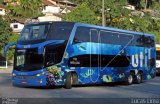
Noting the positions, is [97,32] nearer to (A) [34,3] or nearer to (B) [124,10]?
(B) [124,10]

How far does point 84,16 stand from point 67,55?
43183 mm

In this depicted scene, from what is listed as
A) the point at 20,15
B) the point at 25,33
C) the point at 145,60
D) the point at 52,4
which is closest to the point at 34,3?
the point at 20,15

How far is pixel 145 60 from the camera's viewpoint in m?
30.3

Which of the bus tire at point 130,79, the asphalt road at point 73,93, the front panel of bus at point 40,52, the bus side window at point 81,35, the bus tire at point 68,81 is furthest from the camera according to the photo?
the bus tire at point 130,79

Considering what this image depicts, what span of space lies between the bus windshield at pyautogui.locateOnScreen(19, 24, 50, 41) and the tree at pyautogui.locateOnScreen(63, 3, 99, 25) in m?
41.3

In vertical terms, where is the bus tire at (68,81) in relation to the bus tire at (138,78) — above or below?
above

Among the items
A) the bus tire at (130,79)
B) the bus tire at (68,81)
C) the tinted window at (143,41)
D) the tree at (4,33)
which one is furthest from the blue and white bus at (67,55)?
the tree at (4,33)

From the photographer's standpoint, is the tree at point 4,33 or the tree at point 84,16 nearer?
the tree at point 84,16

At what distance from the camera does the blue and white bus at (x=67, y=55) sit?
2231 cm

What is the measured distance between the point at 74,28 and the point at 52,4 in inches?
3703

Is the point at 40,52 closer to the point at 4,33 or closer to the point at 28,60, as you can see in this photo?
the point at 28,60

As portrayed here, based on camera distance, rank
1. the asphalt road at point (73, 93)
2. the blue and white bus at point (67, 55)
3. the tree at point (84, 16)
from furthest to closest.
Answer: the tree at point (84, 16)
the blue and white bus at point (67, 55)
the asphalt road at point (73, 93)

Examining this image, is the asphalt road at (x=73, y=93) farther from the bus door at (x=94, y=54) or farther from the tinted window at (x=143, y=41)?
the tinted window at (x=143, y=41)

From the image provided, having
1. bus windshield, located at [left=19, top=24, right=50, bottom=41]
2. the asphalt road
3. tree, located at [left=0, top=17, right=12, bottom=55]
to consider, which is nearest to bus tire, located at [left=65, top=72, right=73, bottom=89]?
the asphalt road
